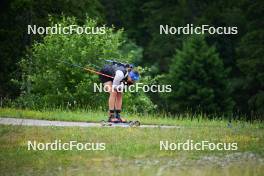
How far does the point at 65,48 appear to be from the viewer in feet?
103

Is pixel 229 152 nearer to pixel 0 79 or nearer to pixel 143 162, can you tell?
pixel 143 162

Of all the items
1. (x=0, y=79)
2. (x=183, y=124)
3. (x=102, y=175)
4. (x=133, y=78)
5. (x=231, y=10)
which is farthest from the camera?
(x=231, y=10)

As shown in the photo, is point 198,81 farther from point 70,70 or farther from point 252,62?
point 70,70

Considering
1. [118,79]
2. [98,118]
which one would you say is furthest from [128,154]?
[98,118]

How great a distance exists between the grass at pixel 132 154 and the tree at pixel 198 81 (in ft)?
91.0

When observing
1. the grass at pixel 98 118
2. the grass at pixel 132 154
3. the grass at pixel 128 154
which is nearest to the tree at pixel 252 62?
the grass at pixel 98 118

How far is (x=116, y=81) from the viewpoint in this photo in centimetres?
1883

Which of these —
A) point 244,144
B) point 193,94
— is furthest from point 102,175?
point 193,94

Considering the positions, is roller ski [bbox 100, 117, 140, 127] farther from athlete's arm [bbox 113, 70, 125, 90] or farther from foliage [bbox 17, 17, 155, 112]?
foliage [bbox 17, 17, 155, 112]

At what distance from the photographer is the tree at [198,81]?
47406 mm


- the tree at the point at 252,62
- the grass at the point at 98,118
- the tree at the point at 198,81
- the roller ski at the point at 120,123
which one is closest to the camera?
the roller ski at the point at 120,123

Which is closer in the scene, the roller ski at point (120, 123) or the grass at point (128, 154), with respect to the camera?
the grass at point (128, 154)

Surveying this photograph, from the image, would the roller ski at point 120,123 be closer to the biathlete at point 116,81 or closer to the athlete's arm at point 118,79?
the biathlete at point 116,81

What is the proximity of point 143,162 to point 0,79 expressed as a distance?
98.8ft
